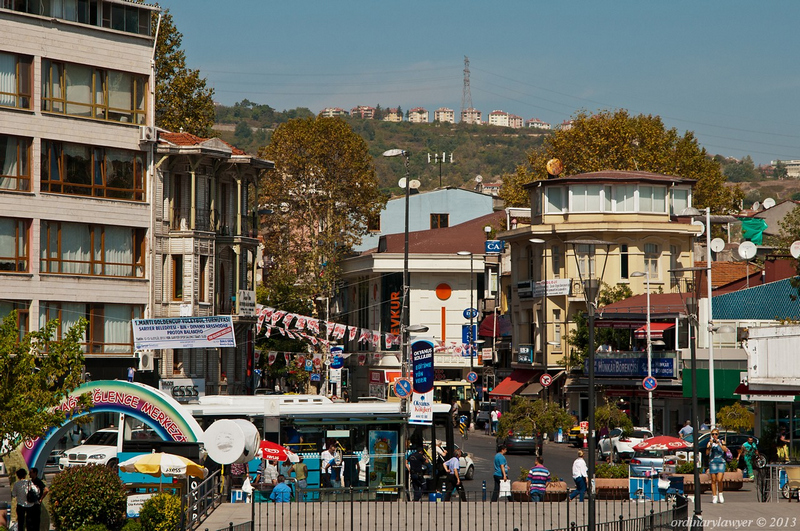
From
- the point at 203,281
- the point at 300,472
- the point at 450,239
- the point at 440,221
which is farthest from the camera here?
the point at 440,221

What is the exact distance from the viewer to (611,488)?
1225 inches

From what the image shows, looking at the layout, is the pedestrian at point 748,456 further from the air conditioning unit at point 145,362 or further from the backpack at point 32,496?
the backpack at point 32,496

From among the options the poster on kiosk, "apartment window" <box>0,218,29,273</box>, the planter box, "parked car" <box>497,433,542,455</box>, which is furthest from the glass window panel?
the planter box

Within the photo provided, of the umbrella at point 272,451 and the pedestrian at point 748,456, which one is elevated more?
A: the umbrella at point 272,451

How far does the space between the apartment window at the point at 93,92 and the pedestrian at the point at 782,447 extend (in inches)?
1059

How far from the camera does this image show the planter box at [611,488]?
31.0m

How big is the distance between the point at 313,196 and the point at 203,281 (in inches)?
1110

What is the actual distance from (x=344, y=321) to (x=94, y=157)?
4944cm

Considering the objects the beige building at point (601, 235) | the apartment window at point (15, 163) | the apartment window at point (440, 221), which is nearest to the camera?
the apartment window at point (15, 163)

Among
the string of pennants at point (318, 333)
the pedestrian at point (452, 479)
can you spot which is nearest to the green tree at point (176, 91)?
the string of pennants at point (318, 333)

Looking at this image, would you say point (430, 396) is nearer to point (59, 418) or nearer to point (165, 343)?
point (59, 418)

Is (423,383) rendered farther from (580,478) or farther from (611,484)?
(611,484)

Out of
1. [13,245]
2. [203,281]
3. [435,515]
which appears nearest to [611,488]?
[435,515]

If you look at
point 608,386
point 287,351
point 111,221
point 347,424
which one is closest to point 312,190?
point 287,351
